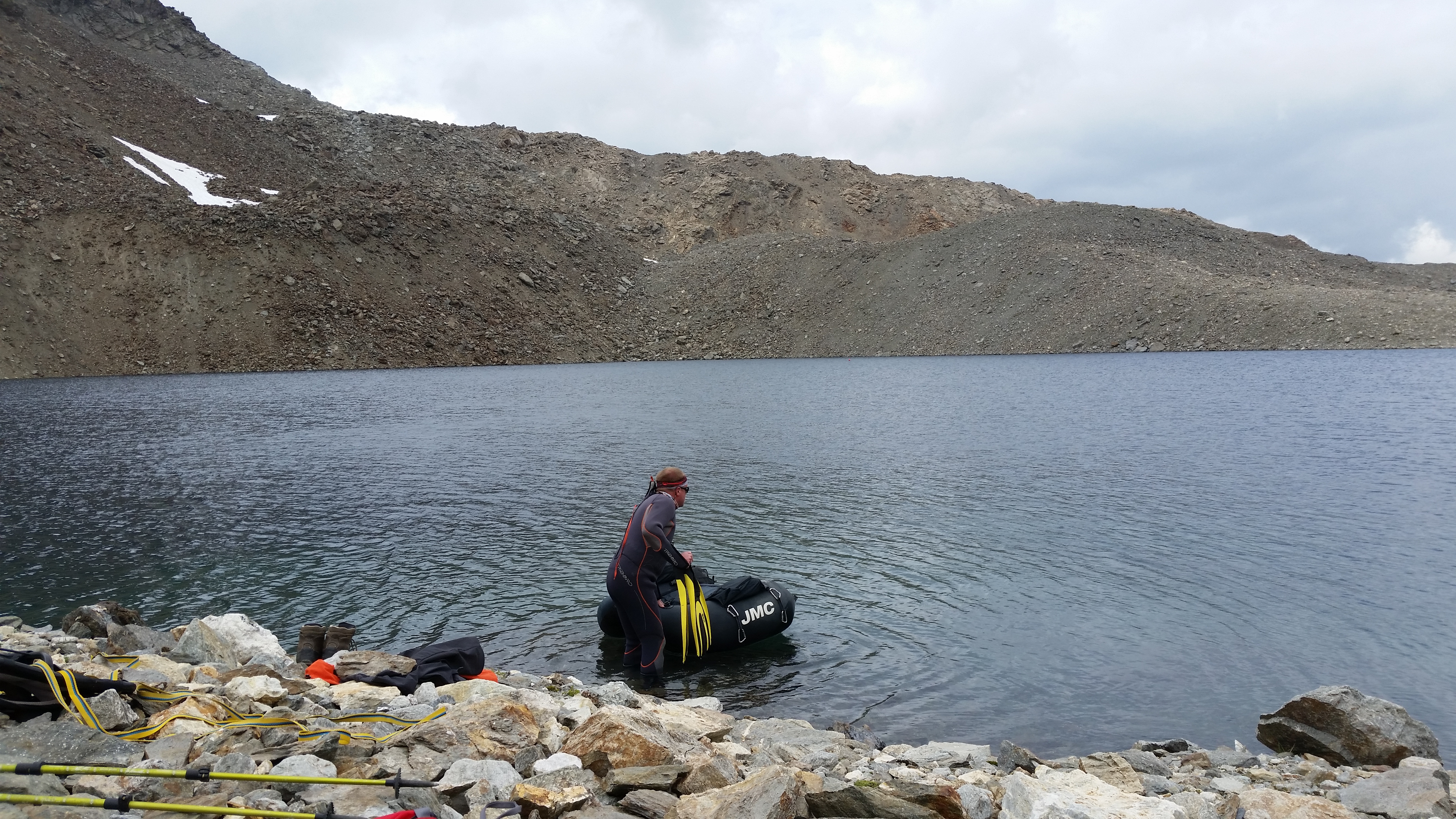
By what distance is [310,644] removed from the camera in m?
10.9

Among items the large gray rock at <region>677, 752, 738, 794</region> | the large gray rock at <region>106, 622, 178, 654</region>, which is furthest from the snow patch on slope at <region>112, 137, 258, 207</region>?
the large gray rock at <region>677, 752, 738, 794</region>

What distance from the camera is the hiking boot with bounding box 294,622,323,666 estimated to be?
1084 cm

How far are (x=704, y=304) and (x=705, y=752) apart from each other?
92.9 m

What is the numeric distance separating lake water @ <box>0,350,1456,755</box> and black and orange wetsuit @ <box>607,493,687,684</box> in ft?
1.74

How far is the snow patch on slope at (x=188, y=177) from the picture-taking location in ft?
259

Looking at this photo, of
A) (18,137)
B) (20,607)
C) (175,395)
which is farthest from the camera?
(18,137)

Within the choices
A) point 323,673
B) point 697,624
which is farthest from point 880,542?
point 323,673

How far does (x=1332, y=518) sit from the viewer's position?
58.5ft

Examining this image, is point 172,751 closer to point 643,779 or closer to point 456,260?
point 643,779

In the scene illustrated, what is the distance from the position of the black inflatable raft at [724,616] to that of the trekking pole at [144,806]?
6481 mm

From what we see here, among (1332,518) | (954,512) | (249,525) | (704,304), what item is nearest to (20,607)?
(249,525)

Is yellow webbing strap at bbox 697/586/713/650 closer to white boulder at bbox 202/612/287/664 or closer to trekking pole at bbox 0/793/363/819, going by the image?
white boulder at bbox 202/612/287/664

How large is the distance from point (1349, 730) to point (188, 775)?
372 inches

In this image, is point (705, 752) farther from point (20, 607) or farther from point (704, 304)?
point (704, 304)
